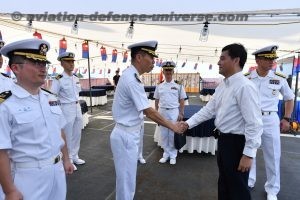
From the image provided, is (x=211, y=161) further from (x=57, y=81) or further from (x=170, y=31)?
(x=170, y=31)

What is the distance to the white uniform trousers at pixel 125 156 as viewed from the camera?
2961 mm

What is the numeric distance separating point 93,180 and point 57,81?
6.25 ft

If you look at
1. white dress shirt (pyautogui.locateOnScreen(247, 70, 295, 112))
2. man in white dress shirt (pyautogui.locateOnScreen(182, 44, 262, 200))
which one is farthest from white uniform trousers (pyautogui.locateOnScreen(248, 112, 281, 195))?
man in white dress shirt (pyautogui.locateOnScreen(182, 44, 262, 200))

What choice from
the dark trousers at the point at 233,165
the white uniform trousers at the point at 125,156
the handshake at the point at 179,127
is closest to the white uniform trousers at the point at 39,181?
the white uniform trousers at the point at 125,156

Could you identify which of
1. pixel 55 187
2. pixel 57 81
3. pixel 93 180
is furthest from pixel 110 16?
pixel 55 187

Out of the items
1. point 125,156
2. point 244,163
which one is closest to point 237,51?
point 244,163

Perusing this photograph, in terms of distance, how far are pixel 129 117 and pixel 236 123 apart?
112cm

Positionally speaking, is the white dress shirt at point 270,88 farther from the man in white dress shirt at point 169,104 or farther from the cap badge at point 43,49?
the cap badge at point 43,49

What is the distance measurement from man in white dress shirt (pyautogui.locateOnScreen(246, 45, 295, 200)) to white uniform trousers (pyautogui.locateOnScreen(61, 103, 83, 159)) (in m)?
3.18

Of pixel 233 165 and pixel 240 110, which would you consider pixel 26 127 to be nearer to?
pixel 240 110

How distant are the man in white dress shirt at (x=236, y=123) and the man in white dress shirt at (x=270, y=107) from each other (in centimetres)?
108

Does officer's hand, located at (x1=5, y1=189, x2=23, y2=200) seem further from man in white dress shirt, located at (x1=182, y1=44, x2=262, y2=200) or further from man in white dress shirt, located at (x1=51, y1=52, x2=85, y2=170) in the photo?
man in white dress shirt, located at (x1=51, y1=52, x2=85, y2=170)

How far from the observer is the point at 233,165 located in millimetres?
2828

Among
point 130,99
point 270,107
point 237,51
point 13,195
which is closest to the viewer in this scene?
point 13,195
